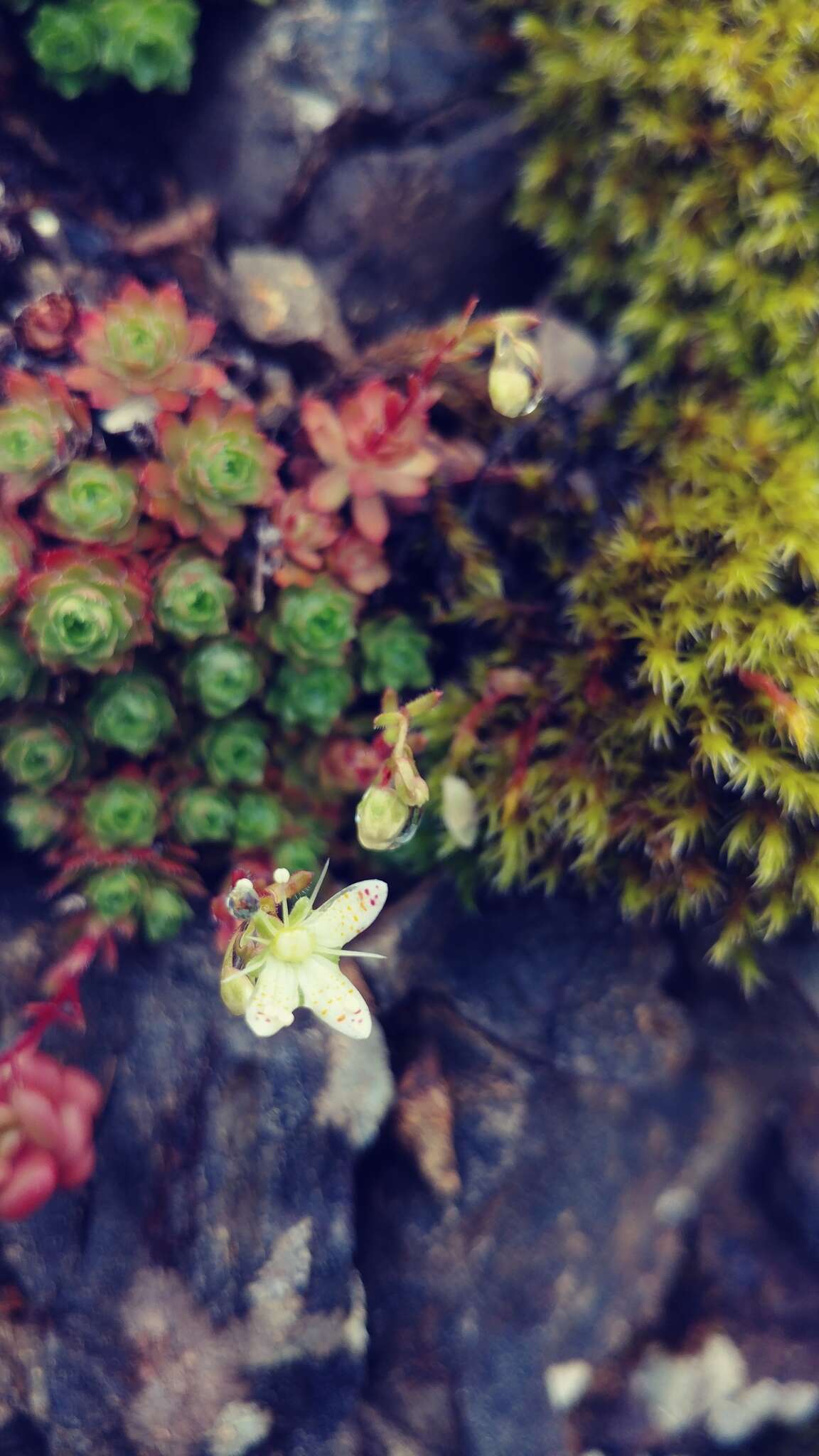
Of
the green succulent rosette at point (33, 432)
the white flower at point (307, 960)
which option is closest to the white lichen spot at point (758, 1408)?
the white flower at point (307, 960)

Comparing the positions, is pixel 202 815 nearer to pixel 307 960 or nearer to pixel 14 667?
pixel 14 667

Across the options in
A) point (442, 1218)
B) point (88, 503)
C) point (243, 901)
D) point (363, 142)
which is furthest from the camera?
point (363, 142)

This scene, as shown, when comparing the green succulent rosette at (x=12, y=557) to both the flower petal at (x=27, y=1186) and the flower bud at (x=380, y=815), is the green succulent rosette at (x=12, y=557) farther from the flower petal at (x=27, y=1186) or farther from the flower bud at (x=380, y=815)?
the flower petal at (x=27, y=1186)

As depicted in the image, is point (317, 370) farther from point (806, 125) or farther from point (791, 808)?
point (791, 808)

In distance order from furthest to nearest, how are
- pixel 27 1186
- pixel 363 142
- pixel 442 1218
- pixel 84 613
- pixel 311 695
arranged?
pixel 363 142, pixel 311 695, pixel 442 1218, pixel 84 613, pixel 27 1186

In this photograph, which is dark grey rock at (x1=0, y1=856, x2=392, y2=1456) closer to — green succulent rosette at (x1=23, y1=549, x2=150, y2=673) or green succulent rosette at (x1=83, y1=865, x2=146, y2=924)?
green succulent rosette at (x1=83, y1=865, x2=146, y2=924)

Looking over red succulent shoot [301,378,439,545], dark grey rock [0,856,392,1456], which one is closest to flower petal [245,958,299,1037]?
dark grey rock [0,856,392,1456]

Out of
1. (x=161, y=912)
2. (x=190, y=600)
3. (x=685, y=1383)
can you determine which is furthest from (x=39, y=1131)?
(x=685, y=1383)
